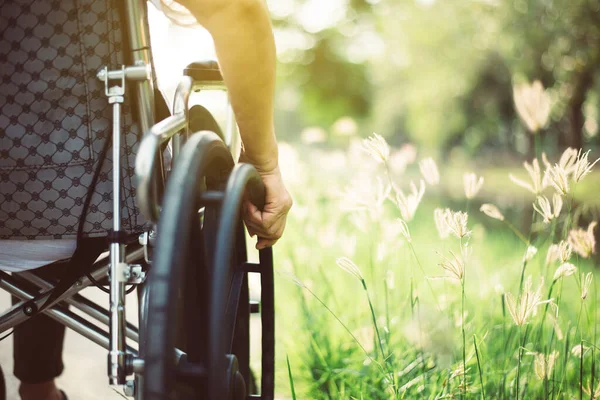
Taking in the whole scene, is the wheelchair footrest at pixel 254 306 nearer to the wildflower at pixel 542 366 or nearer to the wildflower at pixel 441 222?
the wildflower at pixel 441 222

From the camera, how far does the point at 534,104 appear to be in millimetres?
2088

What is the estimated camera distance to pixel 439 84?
14352 millimetres

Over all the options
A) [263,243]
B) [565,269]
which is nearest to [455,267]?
[565,269]

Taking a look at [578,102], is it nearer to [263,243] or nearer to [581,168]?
[581,168]

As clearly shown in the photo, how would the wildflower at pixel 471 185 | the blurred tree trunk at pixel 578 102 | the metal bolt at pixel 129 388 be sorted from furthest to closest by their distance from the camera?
the blurred tree trunk at pixel 578 102
the wildflower at pixel 471 185
the metal bolt at pixel 129 388

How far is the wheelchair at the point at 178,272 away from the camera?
1180mm

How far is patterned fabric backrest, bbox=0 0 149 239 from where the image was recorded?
1588 millimetres

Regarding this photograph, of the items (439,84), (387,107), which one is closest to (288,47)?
(387,107)

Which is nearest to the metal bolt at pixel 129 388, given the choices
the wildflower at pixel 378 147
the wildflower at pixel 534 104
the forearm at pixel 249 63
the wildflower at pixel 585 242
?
the forearm at pixel 249 63

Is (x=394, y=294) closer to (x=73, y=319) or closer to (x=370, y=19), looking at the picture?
(x=73, y=319)

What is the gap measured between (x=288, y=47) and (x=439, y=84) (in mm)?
23990

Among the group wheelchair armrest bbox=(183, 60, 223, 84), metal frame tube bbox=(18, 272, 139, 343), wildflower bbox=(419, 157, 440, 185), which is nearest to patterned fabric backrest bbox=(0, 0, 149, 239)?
metal frame tube bbox=(18, 272, 139, 343)

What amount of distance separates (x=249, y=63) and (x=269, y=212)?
1.35 feet

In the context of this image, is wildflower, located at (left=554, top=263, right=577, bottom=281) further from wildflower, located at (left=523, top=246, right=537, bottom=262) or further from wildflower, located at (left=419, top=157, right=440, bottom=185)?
wildflower, located at (left=419, top=157, right=440, bottom=185)
